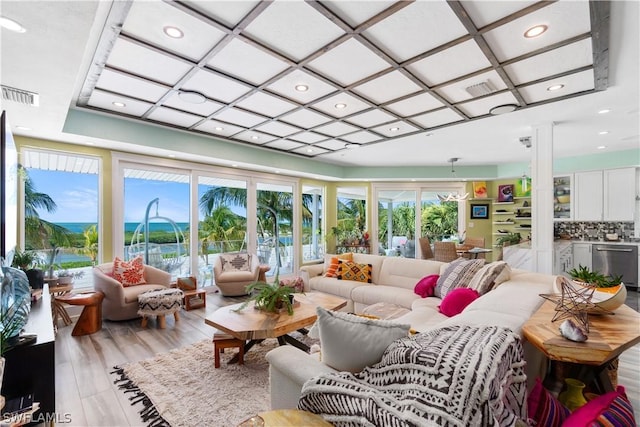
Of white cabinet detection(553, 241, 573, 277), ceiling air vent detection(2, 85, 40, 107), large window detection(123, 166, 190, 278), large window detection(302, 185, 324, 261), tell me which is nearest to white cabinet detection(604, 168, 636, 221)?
white cabinet detection(553, 241, 573, 277)

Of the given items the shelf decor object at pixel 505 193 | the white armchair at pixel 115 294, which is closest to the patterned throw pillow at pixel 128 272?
the white armchair at pixel 115 294

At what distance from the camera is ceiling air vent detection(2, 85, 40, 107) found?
2500 millimetres

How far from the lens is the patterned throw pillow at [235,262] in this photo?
5.61 m

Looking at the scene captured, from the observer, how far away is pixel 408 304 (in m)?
3.62

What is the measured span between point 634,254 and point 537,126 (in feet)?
12.5

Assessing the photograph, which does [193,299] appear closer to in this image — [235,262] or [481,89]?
[235,262]

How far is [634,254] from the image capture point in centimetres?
565

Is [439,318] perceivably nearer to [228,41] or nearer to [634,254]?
[228,41]

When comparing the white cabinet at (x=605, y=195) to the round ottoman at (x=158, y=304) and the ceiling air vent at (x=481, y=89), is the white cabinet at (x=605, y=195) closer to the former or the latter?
the ceiling air vent at (x=481, y=89)

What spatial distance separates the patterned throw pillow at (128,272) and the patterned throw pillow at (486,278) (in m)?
4.36

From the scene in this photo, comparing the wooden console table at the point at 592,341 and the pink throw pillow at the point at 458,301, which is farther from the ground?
the wooden console table at the point at 592,341

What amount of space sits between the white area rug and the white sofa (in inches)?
30.8

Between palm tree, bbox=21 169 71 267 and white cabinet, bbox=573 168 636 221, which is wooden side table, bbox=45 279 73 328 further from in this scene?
white cabinet, bbox=573 168 636 221

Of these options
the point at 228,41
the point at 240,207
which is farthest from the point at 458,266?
Result: the point at 240,207
